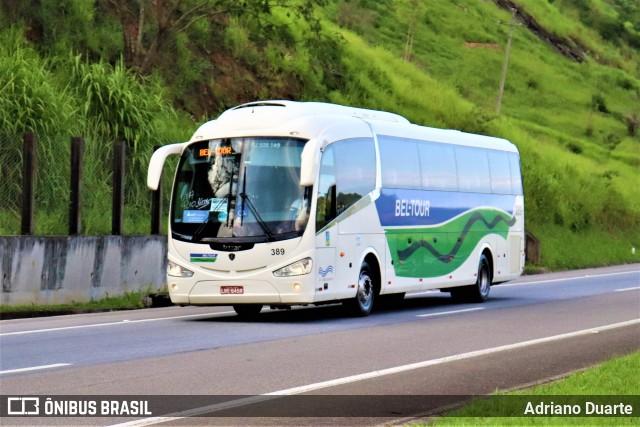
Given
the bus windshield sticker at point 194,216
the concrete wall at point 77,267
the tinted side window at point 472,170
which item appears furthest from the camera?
the tinted side window at point 472,170

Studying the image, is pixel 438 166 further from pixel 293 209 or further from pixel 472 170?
pixel 293 209

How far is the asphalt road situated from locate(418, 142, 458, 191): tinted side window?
2443 mm

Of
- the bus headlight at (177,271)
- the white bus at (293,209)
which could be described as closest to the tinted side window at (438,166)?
the white bus at (293,209)

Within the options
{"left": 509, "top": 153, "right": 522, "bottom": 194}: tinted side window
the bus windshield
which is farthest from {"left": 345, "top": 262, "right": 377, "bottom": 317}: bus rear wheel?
{"left": 509, "top": 153, "right": 522, "bottom": 194}: tinted side window

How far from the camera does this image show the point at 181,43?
39094mm

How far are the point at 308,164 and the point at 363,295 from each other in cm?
321

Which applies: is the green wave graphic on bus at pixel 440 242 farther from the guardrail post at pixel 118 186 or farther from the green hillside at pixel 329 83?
the green hillside at pixel 329 83

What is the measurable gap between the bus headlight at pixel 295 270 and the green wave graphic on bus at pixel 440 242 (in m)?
3.18

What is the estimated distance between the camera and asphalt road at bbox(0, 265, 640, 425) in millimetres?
11516

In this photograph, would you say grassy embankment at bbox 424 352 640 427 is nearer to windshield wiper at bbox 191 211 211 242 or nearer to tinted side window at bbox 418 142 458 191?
windshield wiper at bbox 191 211 211 242

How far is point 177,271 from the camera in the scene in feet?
67.4

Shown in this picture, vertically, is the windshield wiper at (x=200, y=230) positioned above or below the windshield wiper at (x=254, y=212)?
below

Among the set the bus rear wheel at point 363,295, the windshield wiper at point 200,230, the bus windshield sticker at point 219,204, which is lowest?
the bus rear wheel at point 363,295

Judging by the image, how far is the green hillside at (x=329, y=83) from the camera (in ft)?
92.2
